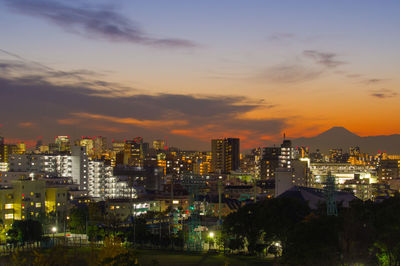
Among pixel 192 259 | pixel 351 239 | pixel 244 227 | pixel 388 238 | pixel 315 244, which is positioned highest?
pixel 388 238

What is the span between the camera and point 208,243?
29.5 meters

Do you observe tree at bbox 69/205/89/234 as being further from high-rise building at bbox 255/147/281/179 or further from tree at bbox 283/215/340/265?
high-rise building at bbox 255/147/281/179

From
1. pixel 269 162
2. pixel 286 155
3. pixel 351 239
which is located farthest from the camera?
pixel 269 162

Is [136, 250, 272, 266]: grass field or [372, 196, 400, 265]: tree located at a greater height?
[372, 196, 400, 265]: tree

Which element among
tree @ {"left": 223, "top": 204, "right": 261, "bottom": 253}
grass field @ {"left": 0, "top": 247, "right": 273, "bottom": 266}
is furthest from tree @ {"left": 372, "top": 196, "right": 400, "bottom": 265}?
tree @ {"left": 223, "top": 204, "right": 261, "bottom": 253}

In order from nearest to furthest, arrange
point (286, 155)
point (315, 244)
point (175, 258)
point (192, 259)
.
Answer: point (315, 244) → point (192, 259) → point (175, 258) → point (286, 155)

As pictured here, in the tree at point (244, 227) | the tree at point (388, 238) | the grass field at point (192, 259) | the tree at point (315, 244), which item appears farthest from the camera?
the tree at point (244, 227)

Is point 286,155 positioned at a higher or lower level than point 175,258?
higher

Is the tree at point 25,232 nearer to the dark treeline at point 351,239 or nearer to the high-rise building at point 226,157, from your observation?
the dark treeline at point 351,239

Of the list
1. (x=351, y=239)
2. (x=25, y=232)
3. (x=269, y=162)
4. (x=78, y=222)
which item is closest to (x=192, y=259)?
(x=351, y=239)

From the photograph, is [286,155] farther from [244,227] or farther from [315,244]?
[315,244]

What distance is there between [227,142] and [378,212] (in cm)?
9133

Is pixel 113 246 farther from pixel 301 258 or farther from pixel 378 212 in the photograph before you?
pixel 378 212

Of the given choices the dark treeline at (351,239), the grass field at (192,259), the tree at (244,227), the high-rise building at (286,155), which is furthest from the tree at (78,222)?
the high-rise building at (286,155)
